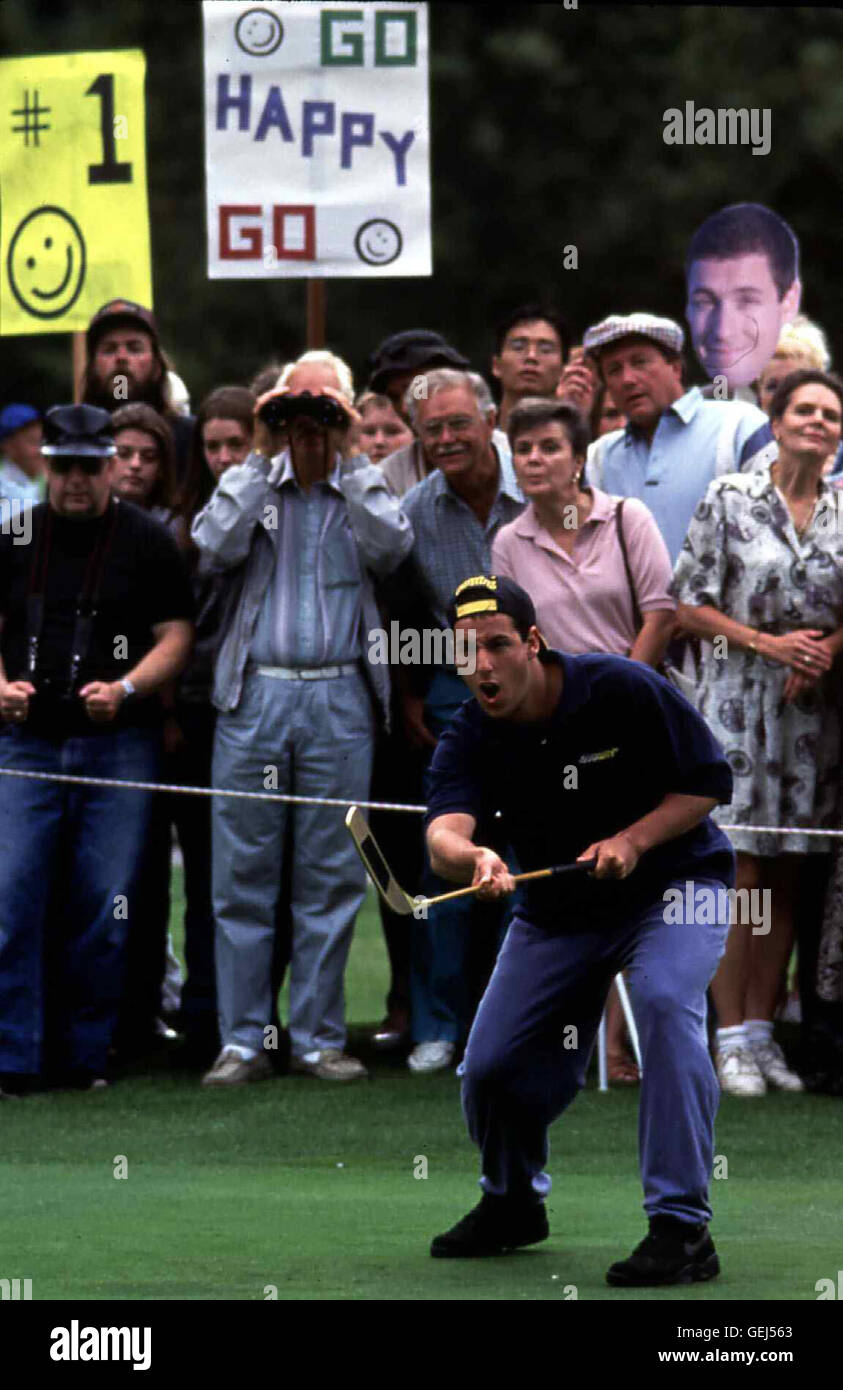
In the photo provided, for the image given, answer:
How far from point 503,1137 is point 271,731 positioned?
3395 millimetres

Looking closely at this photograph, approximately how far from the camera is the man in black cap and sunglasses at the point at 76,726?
1101cm

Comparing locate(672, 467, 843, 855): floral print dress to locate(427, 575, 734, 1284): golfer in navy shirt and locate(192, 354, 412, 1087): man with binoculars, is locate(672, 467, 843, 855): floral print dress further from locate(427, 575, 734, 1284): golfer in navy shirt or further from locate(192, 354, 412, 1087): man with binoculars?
locate(427, 575, 734, 1284): golfer in navy shirt

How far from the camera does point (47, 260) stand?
40.7 ft

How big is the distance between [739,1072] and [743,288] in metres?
3.19

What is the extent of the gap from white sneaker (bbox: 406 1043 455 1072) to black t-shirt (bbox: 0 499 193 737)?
5.09 feet

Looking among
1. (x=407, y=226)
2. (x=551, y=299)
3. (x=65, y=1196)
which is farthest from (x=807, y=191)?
(x=65, y=1196)

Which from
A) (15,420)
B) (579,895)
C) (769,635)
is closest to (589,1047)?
(579,895)

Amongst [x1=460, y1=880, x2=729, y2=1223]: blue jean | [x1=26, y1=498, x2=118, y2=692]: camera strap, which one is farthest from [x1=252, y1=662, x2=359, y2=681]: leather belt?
[x1=460, y1=880, x2=729, y2=1223]: blue jean

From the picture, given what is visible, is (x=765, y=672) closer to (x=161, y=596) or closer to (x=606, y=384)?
(x=606, y=384)

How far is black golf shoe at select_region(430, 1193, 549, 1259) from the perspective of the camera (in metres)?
7.85

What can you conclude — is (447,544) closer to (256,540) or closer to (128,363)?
(256,540)

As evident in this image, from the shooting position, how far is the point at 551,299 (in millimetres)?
37344

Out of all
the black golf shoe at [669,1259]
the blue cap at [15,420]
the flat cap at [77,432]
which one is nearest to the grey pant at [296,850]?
the flat cap at [77,432]

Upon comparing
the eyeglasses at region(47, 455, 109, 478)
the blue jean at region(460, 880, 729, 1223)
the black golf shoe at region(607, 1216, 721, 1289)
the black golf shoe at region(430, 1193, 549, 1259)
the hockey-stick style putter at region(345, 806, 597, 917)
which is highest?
the eyeglasses at region(47, 455, 109, 478)
